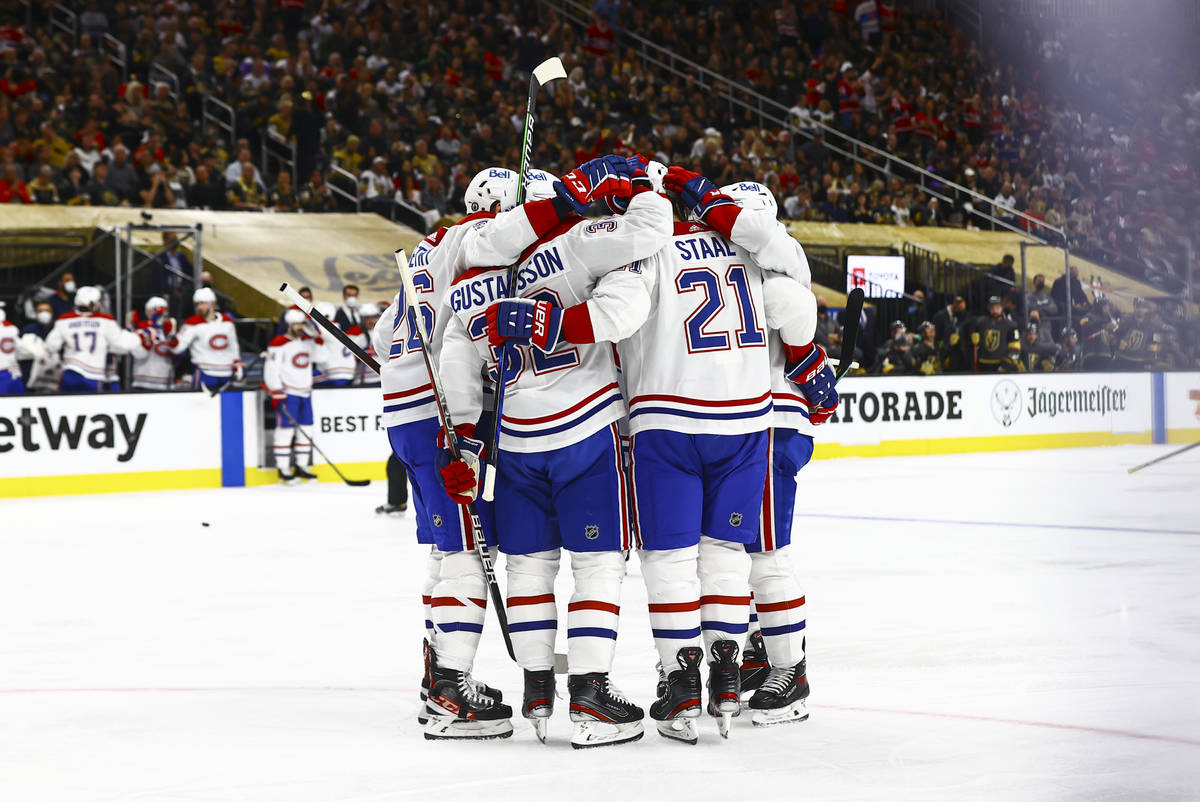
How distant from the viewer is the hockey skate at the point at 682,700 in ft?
11.8

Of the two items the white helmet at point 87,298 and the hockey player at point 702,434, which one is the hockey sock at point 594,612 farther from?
the white helmet at point 87,298

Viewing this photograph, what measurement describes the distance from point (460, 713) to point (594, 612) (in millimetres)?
436

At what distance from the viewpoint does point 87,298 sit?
492 inches

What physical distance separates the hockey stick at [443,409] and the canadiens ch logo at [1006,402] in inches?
483

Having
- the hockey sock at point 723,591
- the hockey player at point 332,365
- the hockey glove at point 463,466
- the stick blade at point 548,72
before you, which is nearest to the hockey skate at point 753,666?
the hockey sock at point 723,591

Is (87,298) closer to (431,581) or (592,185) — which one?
(431,581)

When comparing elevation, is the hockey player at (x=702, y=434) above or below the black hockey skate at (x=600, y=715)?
above

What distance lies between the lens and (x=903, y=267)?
56.7 ft

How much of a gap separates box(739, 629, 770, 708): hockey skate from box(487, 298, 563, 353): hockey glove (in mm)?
1112

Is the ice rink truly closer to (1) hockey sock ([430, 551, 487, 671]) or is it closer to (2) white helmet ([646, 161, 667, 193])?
(1) hockey sock ([430, 551, 487, 671])

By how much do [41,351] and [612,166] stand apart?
1020 cm

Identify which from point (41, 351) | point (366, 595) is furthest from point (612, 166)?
point (41, 351)

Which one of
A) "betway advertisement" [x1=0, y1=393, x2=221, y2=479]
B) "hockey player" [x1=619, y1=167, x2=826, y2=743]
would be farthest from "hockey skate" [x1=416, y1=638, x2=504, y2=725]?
"betway advertisement" [x1=0, y1=393, x2=221, y2=479]

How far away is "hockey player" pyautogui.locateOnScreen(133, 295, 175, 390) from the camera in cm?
1317
